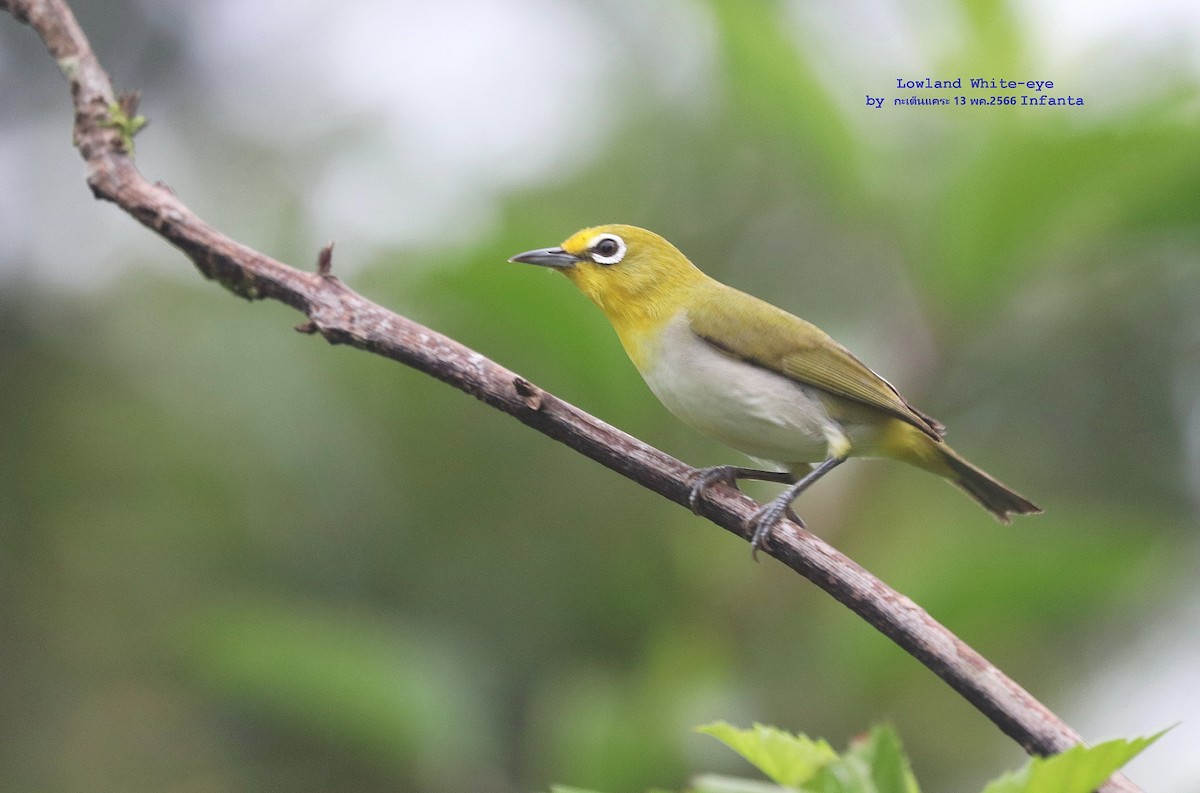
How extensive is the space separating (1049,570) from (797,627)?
2.55 feet

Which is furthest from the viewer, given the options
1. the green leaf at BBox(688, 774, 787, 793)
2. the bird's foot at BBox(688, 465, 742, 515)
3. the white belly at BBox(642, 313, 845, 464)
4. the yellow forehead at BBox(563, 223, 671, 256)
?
the yellow forehead at BBox(563, 223, 671, 256)

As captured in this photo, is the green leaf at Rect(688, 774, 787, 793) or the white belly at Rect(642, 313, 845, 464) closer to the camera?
the green leaf at Rect(688, 774, 787, 793)

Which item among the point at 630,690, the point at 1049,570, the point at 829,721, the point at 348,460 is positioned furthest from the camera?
the point at 348,460

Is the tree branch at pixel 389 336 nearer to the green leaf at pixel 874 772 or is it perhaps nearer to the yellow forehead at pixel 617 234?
the green leaf at pixel 874 772

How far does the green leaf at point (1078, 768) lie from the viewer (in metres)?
1.32

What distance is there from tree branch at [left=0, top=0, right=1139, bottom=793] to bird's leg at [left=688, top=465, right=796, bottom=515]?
0.05 metres

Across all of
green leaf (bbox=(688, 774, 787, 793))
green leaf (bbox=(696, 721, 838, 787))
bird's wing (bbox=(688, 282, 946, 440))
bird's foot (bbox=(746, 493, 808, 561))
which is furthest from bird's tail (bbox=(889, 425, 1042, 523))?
green leaf (bbox=(688, 774, 787, 793))

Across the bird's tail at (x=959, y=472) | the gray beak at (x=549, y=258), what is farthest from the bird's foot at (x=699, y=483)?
the gray beak at (x=549, y=258)

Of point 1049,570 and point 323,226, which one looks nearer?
point 1049,570

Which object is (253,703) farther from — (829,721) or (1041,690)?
(1041,690)

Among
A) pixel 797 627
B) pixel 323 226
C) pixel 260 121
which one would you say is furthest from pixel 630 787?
pixel 260 121

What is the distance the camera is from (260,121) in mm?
7402

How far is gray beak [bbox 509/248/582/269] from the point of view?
3393 mm

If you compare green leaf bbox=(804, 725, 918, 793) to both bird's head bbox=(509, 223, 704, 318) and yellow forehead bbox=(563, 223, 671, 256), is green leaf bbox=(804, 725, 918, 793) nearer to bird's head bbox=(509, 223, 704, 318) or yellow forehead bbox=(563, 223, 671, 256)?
bird's head bbox=(509, 223, 704, 318)
